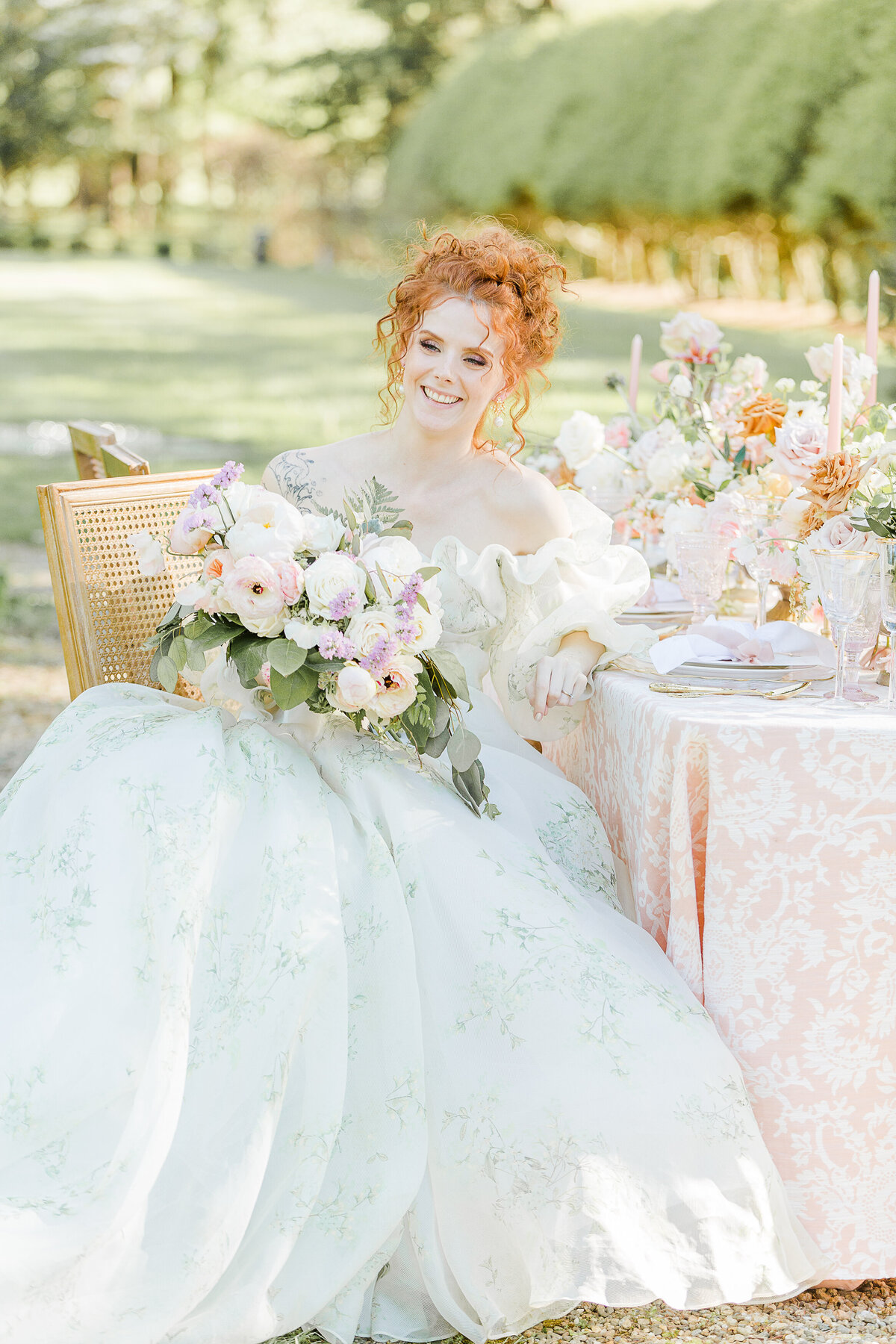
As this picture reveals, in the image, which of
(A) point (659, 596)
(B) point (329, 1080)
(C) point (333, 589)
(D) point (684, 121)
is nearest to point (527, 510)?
(A) point (659, 596)

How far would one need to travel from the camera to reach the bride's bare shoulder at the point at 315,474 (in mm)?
2943

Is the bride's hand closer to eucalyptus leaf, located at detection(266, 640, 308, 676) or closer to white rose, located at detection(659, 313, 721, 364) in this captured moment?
eucalyptus leaf, located at detection(266, 640, 308, 676)

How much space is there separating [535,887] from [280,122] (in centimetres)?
4503

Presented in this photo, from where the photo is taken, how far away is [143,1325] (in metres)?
1.97

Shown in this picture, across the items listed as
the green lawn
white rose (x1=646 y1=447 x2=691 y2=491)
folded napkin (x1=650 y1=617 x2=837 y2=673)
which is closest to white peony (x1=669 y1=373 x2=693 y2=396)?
white rose (x1=646 y1=447 x2=691 y2=491)

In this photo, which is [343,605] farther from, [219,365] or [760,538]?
[219,365]

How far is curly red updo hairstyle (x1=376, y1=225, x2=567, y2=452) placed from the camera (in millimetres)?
2818

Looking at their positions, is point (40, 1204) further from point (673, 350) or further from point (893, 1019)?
point (673, 350)

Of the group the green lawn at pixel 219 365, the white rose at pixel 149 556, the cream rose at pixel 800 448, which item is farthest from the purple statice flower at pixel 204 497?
the green lawn at pixel 219 365

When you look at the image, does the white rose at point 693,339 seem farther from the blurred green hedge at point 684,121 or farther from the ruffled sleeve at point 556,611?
the blurred green hedge at point 684,121

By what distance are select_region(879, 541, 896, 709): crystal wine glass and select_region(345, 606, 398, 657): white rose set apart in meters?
0.81

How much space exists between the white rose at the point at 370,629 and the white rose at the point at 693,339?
1.57 m

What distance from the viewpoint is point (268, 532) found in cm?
230

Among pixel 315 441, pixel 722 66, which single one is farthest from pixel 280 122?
pixel 315 441
